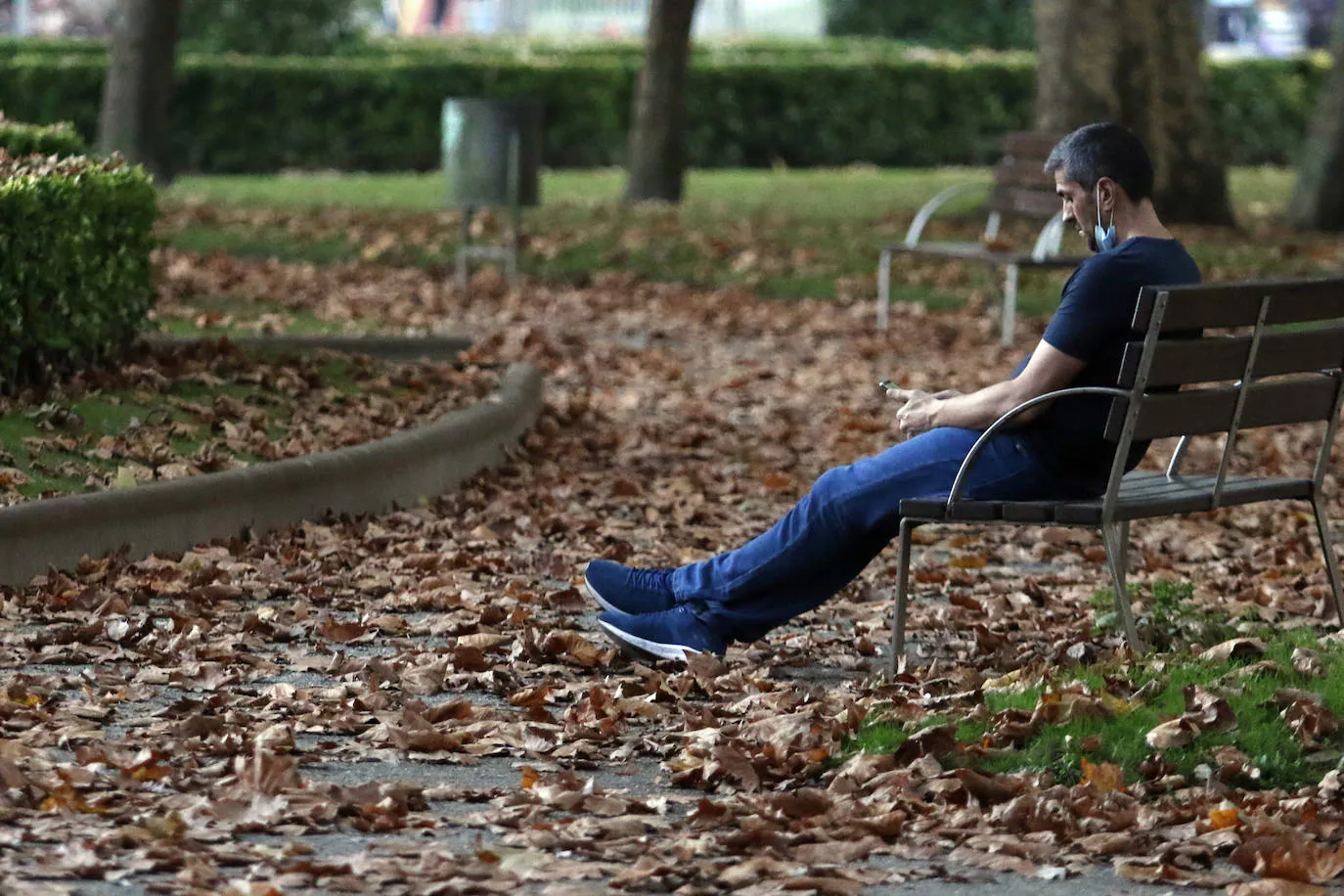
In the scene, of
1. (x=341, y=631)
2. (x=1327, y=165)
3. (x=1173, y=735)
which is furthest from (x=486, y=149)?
(x=1173, y=735)

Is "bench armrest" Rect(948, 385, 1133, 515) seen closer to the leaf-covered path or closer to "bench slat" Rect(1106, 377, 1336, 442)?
"bench slat" Rect(1106, 377, 1336, 442)

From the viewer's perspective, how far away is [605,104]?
A: 99.3ft

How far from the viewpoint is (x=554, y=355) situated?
12.5 metres

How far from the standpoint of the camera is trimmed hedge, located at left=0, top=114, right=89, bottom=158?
32.3 ft

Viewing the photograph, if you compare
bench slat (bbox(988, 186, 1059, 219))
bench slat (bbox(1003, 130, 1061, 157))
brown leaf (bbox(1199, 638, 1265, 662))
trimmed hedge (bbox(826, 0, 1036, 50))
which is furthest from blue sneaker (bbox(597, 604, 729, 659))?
trimmed hedge (bbox(826, 0, 1036, 50))

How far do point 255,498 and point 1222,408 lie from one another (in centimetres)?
330

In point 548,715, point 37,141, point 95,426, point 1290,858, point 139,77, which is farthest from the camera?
point 139,77

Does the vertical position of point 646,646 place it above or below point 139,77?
below

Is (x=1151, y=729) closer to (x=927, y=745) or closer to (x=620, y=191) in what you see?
(x=927, y=745)

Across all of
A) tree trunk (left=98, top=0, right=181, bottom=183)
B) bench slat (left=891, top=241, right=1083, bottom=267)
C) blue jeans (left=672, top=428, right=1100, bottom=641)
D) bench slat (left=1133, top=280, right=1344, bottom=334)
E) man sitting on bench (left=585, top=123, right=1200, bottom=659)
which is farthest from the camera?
tree trunk (left=98, top=0, right=181, bottom=183)

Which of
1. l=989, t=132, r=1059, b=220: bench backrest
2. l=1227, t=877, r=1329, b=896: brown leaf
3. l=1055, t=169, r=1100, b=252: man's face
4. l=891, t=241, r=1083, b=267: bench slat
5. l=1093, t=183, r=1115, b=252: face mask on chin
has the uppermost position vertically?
l=1055, t=169, r=1100, b=252: man's face

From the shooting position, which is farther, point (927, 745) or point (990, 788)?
point (927, 745)

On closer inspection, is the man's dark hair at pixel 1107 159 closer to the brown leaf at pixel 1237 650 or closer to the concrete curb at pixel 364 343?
the brown leaf at pixel 1237 650

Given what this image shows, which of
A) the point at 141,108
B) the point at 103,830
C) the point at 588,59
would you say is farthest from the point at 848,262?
the point at 588,59
